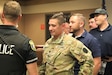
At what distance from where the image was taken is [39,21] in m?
9.79

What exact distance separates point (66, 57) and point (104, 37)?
1.26 metres

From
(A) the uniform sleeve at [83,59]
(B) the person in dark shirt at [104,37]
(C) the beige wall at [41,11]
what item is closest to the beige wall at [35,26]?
(C) the beige wall at [41,11]

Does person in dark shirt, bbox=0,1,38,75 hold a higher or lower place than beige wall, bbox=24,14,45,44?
higher

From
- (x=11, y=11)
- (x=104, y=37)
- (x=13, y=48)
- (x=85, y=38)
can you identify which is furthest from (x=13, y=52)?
(x=104, y=37)

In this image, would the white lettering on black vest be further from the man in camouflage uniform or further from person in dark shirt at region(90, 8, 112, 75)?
person in dark shirt at region(90, 8, 112, 75)

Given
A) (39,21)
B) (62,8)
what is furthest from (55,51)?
(39,21)

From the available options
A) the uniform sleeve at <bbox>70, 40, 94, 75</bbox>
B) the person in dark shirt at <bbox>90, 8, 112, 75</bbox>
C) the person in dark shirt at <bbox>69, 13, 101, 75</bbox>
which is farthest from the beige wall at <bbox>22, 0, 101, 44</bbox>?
the uniform sleeve at <bbox>70, 40, 94, 75</bbox>

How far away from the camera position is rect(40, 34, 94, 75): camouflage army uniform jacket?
233 centimetres

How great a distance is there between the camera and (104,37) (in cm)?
346

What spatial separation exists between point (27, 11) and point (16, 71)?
28.0 ft

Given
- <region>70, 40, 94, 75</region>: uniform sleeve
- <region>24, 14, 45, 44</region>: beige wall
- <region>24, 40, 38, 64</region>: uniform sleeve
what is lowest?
<region>24, 14, 45, 44</region>: beige wall

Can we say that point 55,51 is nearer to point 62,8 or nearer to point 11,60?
point 11,60

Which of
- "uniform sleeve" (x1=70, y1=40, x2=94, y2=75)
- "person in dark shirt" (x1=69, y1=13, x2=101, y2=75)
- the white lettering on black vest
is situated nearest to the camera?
the white lettering on black vest

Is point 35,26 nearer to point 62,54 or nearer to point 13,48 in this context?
point 62,54
